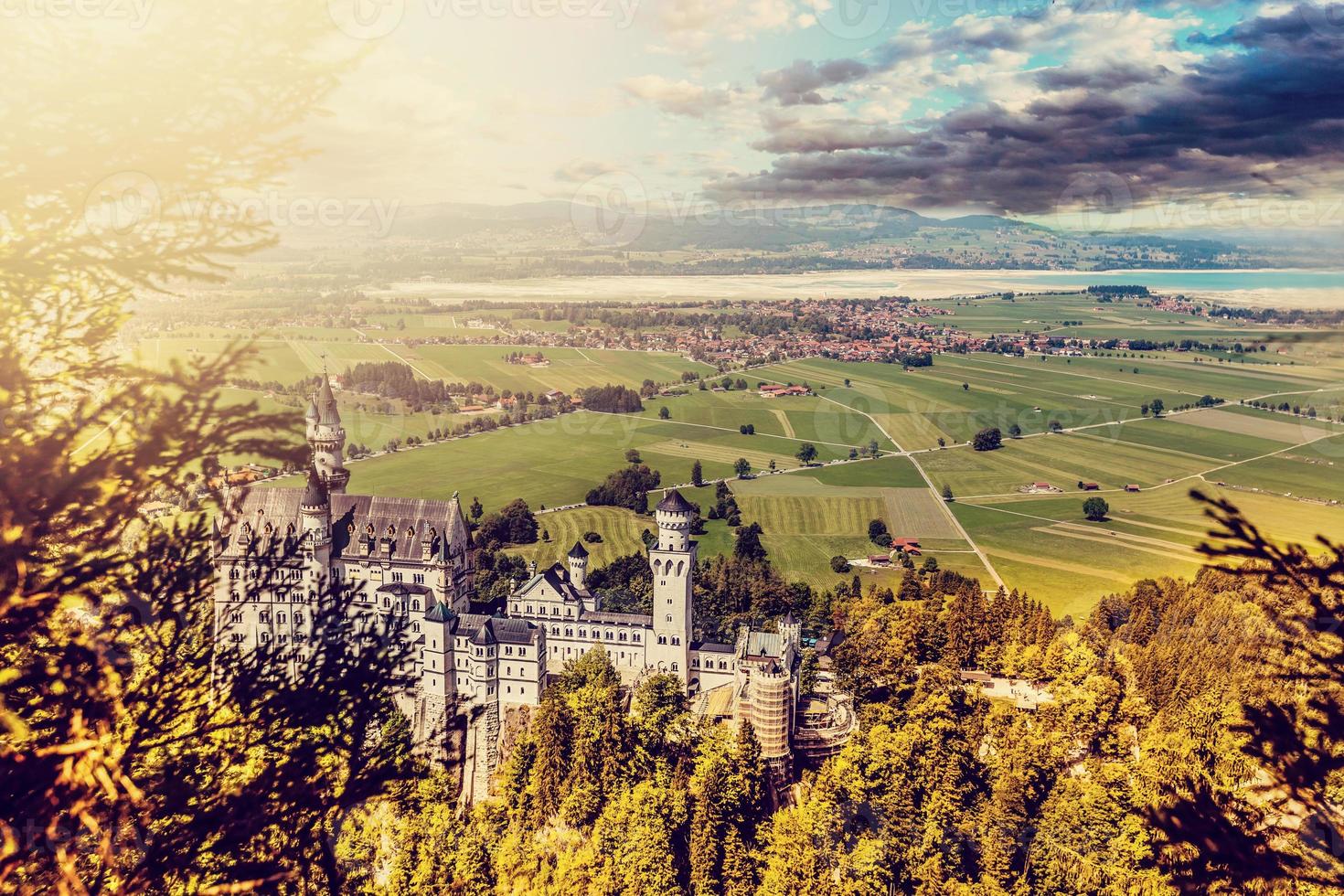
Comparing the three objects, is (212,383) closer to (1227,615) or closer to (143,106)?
(143,106)

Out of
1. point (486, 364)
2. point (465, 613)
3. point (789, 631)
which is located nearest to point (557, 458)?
point (486, 364)

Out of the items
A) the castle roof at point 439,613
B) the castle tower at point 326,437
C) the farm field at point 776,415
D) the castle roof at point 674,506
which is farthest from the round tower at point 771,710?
the farm field at point 776,415

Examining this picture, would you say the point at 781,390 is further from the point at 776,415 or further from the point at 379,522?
the point at 379,522

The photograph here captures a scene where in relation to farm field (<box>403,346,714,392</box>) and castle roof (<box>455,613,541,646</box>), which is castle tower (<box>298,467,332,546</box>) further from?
farm field (<box>403,346,714,392</box>)

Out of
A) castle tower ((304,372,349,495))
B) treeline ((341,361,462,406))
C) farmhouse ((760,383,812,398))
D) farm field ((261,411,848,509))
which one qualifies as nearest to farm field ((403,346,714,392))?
treeline ((341,361,462,406))

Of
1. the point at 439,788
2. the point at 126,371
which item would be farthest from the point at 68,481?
the point at 439,788
